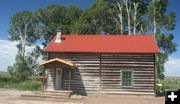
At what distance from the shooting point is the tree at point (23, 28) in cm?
3394

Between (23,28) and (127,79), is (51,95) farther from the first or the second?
(23,28)

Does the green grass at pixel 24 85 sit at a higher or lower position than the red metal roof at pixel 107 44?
lower

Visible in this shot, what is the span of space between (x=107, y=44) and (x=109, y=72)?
2927 millimetres

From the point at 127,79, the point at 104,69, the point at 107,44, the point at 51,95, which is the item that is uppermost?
the point at 107,44

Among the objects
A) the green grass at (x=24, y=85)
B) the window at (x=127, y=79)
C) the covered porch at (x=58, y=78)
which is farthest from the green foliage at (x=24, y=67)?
the window at (x=127, y=79)

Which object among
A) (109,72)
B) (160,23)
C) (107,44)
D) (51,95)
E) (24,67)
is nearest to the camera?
(51,95)

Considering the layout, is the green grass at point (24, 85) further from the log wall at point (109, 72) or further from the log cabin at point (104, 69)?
the log wall at point (109, 72)

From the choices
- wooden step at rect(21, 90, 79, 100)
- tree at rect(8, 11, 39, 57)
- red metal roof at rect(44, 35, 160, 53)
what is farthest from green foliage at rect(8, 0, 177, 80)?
wooden step at rect(21, 90, 79, 100)

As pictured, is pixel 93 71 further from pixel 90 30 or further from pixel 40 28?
pixel 40 28

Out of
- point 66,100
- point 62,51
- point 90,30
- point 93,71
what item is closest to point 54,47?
point 62,51

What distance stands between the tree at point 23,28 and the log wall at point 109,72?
20420mm

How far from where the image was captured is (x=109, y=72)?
15.6 m

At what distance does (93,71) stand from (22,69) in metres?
20.0

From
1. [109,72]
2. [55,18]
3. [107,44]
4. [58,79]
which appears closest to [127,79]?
[109,72]
